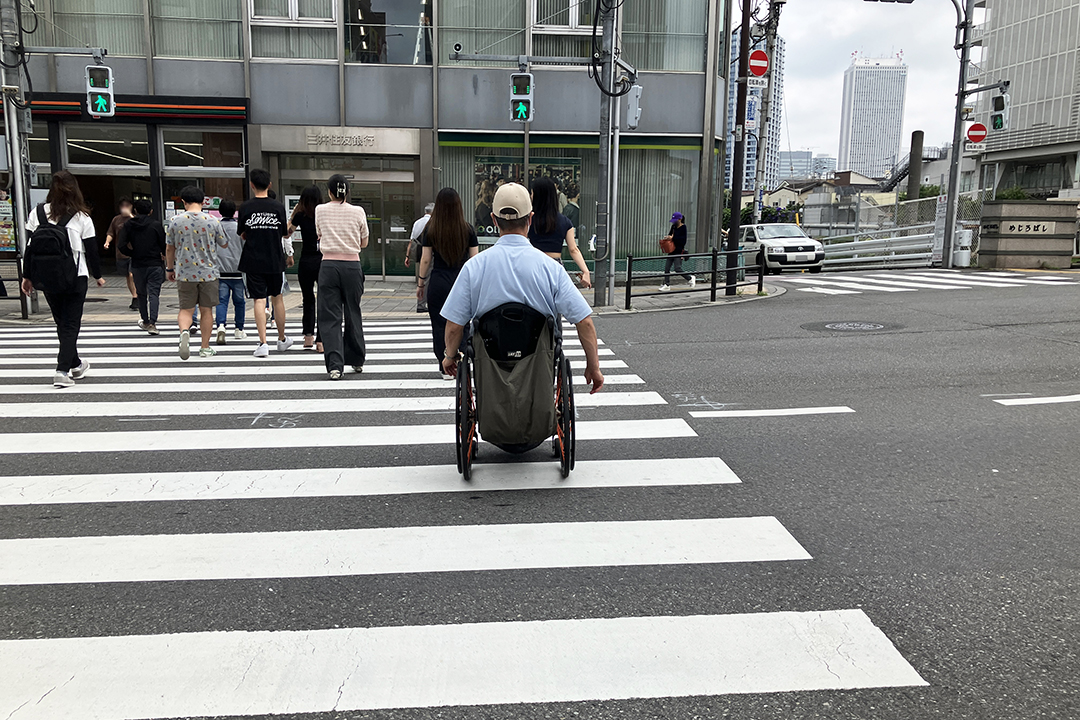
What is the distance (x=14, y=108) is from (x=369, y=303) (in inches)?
276

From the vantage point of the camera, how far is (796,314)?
554 inches

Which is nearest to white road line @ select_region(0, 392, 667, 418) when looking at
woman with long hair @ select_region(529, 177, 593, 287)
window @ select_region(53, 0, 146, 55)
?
woman with long hair @ select_region(529, 177, 593, 287)

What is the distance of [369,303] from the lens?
16.9 m

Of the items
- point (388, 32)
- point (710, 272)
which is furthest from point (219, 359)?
point (388, 32)

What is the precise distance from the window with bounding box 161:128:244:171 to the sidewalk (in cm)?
316

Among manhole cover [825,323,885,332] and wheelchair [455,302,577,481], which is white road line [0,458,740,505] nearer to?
wheelchair [455,302,577,481]

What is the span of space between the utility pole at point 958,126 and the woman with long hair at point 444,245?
1989cm

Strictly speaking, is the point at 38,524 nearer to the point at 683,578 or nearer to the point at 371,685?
the point at 371,685

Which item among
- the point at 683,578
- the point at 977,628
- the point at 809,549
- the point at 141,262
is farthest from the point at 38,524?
the point at 141,262

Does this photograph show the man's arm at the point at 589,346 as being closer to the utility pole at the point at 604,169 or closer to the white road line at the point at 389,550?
the white road line at the point at 389,550

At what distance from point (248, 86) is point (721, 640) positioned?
802 inches

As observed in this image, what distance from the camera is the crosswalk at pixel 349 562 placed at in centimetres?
288

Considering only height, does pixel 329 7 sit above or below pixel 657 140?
above

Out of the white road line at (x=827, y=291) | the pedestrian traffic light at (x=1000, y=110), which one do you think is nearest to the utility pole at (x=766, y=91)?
the pedestrian traffic light at (x=1000, y=110)
